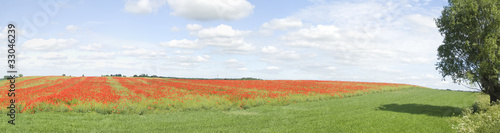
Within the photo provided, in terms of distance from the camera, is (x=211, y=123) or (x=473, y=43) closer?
(x=211, y=123)

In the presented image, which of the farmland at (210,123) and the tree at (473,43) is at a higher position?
the tree at (473,43)

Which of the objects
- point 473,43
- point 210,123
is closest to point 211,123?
point 210,123

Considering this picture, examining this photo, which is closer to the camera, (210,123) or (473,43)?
(210,123)

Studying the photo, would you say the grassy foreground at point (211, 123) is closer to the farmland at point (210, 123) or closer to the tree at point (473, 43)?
the farmland at point (210, 123)

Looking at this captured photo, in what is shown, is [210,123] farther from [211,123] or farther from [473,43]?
[473,43]

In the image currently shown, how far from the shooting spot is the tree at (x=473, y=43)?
17.7 meters

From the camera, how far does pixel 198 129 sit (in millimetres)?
12984

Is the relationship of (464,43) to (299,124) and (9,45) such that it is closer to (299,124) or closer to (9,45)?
(299,124)

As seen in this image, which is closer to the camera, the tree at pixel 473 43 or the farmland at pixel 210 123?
the farmland at pixel 210 123

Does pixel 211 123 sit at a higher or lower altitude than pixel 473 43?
lower

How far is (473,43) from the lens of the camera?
58.4 feet

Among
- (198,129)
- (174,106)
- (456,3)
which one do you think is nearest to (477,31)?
(456,3)

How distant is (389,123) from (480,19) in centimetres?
1089

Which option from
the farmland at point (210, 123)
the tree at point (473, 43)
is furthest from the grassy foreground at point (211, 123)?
the tree at point (473, 43)
